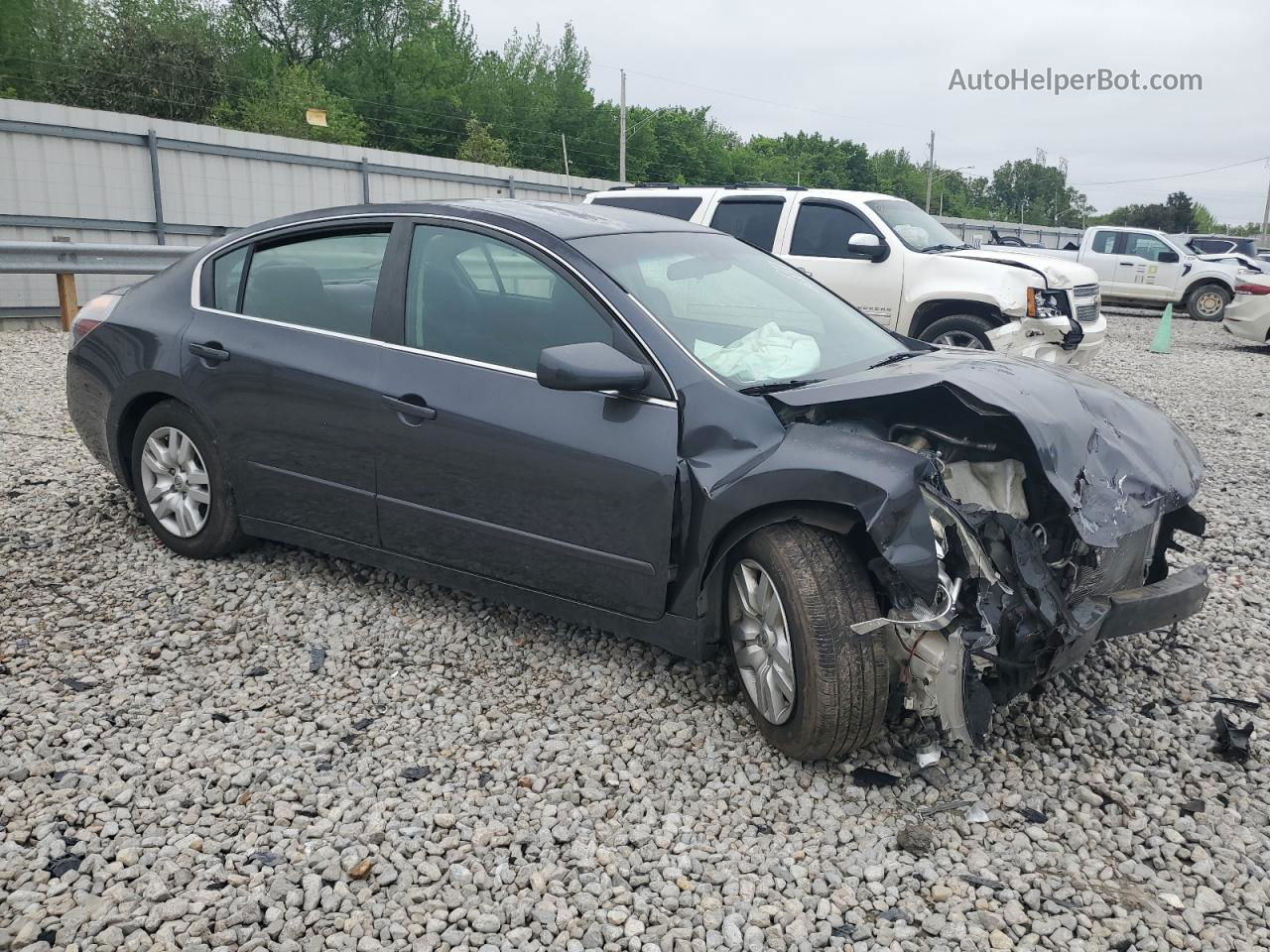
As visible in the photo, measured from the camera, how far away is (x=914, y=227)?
10328mm

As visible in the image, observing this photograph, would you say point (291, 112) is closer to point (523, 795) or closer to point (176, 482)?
point (176, 482)

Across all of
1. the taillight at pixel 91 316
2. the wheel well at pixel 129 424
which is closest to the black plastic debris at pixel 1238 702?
the wheel well at pixel 129 424

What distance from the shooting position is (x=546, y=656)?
12.7 feet

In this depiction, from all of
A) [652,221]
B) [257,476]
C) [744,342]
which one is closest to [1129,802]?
[744,342]

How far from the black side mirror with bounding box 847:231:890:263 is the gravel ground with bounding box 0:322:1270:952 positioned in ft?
18.9

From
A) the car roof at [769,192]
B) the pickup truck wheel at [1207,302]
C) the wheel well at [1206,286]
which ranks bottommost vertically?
the pickup truck wheel at [1207,302]

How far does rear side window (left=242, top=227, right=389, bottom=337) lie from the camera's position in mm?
4055

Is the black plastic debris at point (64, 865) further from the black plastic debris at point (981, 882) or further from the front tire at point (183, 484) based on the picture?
the black plastic debris at point (981, 882)

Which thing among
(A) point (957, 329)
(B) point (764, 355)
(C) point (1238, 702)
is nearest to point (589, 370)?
(B) point (764, 355)

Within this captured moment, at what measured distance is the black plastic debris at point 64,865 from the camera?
264 centimetres

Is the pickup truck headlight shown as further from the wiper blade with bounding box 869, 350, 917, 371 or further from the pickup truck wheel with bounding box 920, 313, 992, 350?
the wiper blade with bounding box 869, 350, 917, 371

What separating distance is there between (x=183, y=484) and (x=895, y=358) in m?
3.05

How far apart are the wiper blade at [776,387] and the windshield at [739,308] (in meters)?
0.02

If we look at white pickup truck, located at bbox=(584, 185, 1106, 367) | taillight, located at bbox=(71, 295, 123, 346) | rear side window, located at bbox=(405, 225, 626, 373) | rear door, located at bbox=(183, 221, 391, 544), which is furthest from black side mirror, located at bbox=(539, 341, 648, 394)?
white pickup truck, located at bbox=(584, 185, 1106, 367)
